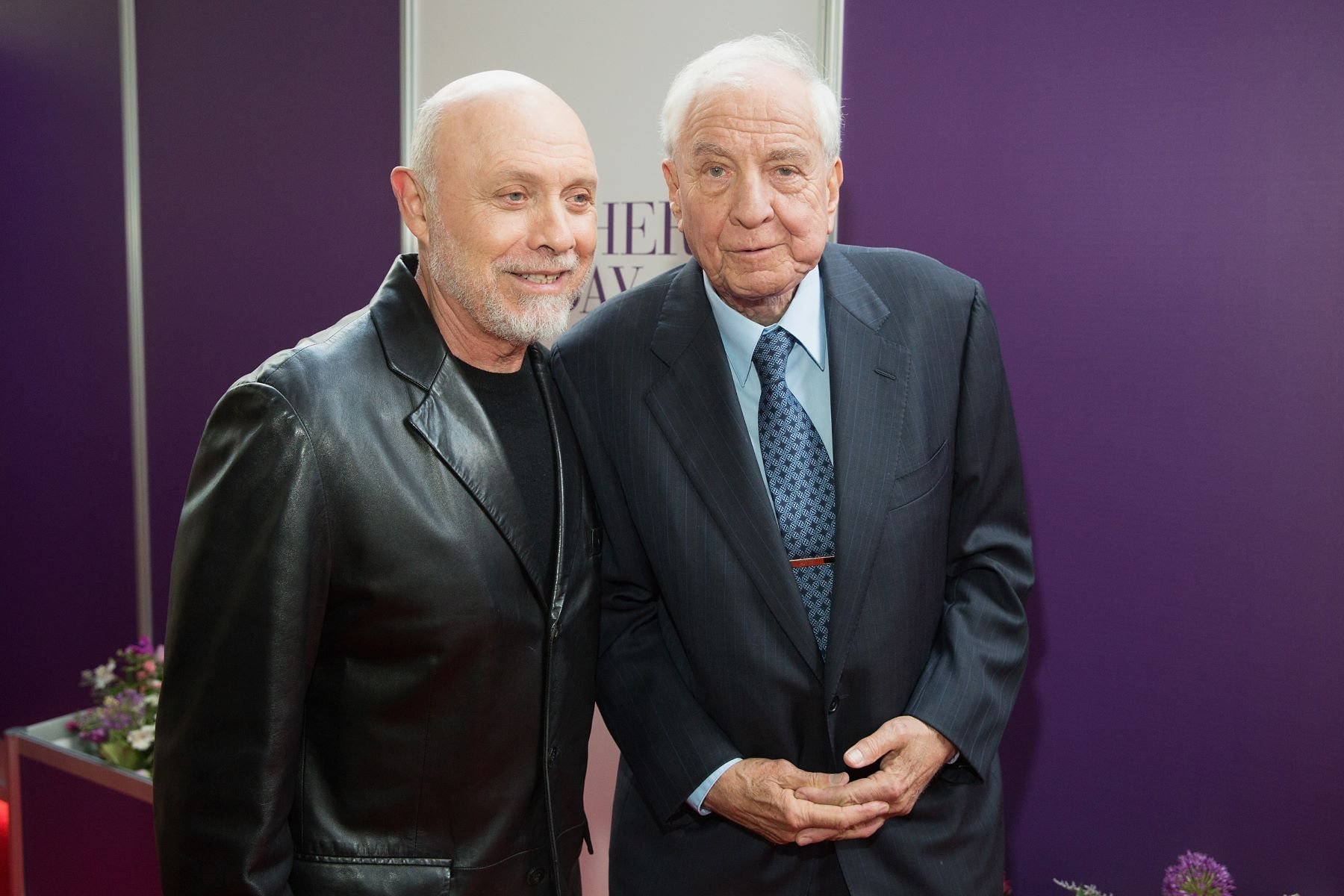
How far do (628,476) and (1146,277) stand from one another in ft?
4.43

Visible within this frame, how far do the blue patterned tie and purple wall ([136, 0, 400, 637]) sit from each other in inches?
86.0

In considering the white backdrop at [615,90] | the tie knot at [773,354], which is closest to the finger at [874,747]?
the tie knot at [773,354]

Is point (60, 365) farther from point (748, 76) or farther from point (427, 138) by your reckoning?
point (748, 76)

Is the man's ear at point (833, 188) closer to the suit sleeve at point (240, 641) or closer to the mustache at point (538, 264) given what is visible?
the mustache at point (538, 264)

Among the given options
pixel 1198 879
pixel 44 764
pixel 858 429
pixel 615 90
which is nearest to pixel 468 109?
pixel 858 429

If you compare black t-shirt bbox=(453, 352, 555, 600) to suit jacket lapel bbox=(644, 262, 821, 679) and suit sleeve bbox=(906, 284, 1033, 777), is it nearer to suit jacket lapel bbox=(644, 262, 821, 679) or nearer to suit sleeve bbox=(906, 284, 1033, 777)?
suit jacket lapel bbox=(644, 262, 821, 679)

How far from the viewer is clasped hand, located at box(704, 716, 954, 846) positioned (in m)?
1.60

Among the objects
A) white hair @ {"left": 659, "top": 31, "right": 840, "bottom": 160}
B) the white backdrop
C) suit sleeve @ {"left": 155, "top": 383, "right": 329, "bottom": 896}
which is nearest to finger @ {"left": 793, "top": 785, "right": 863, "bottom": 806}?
suit sleeve @ {"left": 155, "top": 383, "right": 329, "bottom": 896}

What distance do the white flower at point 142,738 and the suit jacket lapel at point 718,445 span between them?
2038 millimetres

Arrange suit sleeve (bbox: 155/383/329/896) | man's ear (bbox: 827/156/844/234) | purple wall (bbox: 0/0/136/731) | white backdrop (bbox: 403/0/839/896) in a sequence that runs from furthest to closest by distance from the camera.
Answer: purple wall (bbox: 0/0/136/731)
white backdrop (bbox: 403/0/839/896)
man's ear (bbox: 827/156/844/234)
suit sleeve (bbox: 155/383/329/896)

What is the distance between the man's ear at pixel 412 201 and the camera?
1624 mm

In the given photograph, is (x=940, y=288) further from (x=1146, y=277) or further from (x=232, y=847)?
(x=232, y=847)

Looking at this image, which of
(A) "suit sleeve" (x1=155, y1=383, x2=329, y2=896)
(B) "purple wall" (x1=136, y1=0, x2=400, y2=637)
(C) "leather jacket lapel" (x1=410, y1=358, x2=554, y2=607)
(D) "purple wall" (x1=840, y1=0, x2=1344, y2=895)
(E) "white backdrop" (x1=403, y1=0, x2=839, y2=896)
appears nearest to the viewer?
(A) "suit sleeve" (x1=155, y1=383, x2=329, y2=896)

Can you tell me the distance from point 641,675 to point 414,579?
473 mm
